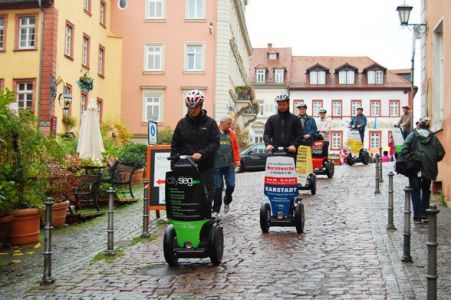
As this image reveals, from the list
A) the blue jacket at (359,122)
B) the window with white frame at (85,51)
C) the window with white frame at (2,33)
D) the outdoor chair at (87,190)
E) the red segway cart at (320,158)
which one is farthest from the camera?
the window with white frame at (85,51)

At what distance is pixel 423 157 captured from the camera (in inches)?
457

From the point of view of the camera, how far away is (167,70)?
145 feet

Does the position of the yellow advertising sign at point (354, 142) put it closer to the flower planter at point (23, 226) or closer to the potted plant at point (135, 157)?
the potted plant at point (135, 157)

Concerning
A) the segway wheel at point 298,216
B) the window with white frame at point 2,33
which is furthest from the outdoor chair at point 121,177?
the window with white frame at point 2,33

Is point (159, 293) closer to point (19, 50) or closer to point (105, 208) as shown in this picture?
point (105, 208)

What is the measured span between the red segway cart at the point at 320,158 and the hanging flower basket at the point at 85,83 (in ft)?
66.3

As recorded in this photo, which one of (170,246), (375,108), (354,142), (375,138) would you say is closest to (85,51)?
(354,142)

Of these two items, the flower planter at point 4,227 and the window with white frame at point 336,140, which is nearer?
the flower planter at point 4,227

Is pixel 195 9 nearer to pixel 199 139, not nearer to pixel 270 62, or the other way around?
pixel 199 139

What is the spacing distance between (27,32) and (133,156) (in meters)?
13.6

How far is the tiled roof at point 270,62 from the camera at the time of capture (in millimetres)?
82850

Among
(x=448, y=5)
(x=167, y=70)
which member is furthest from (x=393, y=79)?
(x=448, y=5)

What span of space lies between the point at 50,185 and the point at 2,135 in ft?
7.34

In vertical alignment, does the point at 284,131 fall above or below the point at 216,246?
above
